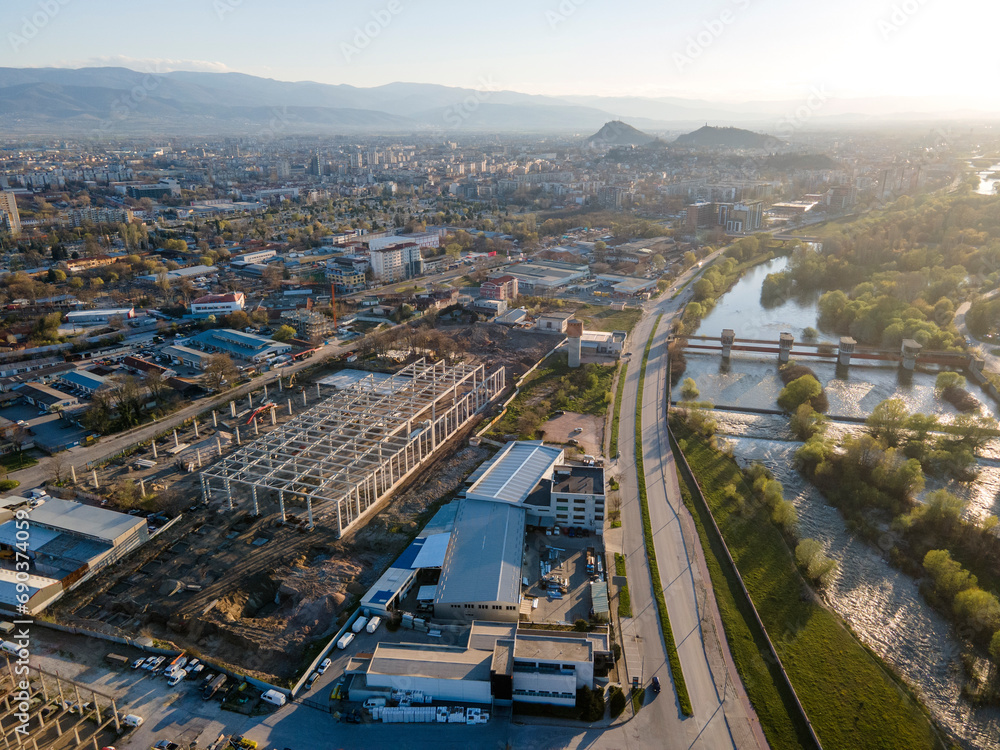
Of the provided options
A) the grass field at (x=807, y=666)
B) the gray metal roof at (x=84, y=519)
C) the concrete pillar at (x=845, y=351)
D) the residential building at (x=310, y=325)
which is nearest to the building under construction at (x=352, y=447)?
the gray metal roof at (x=84, y=519)

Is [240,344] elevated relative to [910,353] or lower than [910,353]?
lower

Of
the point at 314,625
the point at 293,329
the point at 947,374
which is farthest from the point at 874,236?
the point at 314,625

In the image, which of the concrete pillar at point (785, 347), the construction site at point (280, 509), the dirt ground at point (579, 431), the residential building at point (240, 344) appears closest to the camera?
the construction site at point (280, 509)

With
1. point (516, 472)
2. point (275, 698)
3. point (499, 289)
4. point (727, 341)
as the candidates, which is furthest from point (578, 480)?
point (499, 289)

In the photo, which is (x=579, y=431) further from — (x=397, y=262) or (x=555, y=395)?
(x=397, y=262)

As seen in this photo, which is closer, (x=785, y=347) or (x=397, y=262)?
(x=785, y=347)

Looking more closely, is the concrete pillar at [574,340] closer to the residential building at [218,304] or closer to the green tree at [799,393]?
the green tree at [799,393]

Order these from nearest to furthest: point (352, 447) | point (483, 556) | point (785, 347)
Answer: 1. point (483, 556)
2. point (352, 447)
3. point (785, 347)
